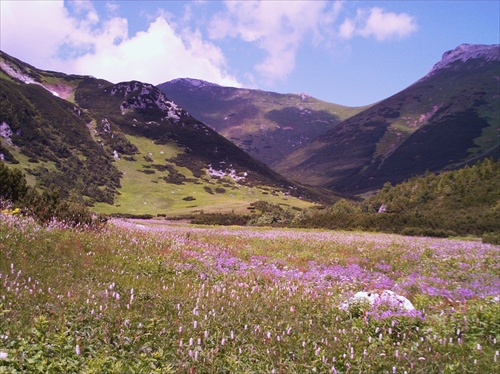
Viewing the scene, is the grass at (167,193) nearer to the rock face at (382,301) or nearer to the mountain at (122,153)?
the mountain at (122,153)

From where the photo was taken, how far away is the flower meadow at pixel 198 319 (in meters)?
4.25

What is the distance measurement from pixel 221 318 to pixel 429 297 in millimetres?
6588

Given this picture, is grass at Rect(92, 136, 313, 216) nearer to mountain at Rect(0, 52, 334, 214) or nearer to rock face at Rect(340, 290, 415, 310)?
mountain at Rect(0, 52, 334, 214)

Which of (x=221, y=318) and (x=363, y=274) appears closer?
(x=221, y=318)

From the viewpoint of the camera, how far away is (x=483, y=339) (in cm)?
571

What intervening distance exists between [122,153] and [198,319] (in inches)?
5209

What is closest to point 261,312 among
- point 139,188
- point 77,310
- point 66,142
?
point 77,310

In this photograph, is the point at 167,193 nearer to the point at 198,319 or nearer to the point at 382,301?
the point at 382,301

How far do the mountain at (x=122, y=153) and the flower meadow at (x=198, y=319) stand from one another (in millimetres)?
51085

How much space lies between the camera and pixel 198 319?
18.9 ft

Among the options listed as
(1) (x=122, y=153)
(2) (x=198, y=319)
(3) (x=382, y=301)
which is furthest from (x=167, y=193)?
(2) (x=198, y=319)

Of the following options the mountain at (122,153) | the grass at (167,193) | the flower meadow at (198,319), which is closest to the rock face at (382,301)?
the flower meadow at (198,319)

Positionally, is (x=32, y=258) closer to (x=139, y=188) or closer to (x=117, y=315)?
(x=117, y=315)

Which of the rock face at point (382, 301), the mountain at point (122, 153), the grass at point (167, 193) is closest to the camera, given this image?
the rock face at point (382, 301)
